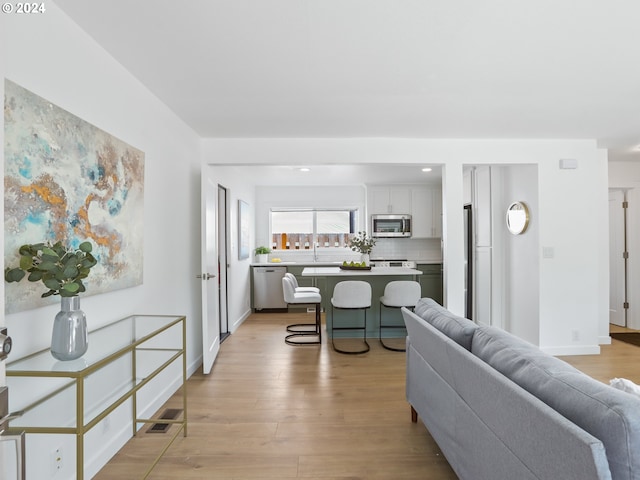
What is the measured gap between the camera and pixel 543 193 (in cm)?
402

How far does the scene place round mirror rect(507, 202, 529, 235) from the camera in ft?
13.8

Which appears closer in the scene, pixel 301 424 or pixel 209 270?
pixel 301 424

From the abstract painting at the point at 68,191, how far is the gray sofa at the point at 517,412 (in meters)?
1.92

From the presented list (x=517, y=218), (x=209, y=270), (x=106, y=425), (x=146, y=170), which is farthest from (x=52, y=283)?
(x=517, y=218)

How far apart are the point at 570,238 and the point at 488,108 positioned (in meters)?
2.04

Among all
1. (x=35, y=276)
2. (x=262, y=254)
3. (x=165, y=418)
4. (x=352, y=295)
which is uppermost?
(x=35, y=276)

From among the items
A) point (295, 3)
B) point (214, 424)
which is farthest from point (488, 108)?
point (214, 424)

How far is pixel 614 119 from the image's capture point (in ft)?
11.1

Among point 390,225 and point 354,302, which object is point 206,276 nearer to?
point 354,302

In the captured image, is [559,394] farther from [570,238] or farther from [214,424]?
[570,238]

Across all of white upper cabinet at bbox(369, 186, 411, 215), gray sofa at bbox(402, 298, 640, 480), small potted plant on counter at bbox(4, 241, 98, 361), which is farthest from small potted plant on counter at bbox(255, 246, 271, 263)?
small potted plant on counter at bbox(4, 241, 98, 361)

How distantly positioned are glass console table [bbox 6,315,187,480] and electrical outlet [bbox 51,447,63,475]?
10.0 inches

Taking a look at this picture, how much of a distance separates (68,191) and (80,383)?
0.97m

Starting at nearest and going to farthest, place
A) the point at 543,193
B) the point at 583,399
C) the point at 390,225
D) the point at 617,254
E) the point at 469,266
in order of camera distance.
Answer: the point at 583,399
the point at 543,193
the point at 469,266
the point at 617,254
the point at 390,225
